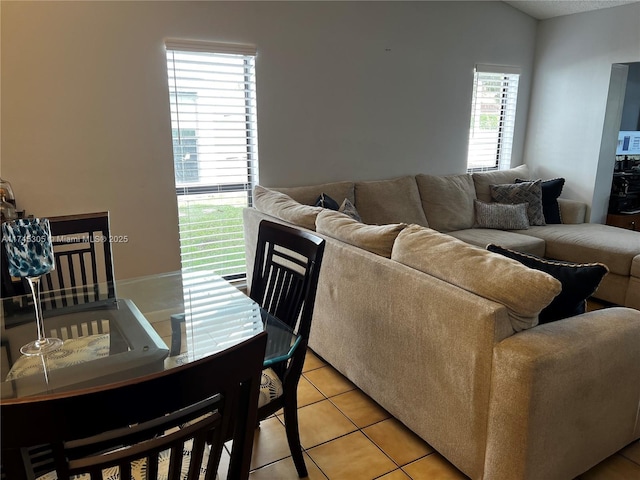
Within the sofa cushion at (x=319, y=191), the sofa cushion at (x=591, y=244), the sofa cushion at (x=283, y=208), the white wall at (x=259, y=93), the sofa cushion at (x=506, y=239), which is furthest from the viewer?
the sofa cushion at (x=506, y=239)

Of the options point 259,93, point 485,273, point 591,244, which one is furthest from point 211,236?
point 591,244

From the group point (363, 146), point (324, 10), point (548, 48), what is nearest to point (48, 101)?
point (324, 10)

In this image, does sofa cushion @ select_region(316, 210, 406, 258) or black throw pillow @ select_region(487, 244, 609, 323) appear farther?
sofa cushion @ select_region(316, 210, 406, 258)

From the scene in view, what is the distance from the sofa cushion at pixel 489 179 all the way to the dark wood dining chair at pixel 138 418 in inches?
155

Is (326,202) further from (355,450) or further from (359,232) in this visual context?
(355,450)

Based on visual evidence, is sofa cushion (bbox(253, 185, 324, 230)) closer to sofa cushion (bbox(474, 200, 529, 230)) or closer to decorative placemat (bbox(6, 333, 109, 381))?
decorative placemat (bbox(6, 333, 109, 381))

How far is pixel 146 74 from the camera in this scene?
9.90 feet

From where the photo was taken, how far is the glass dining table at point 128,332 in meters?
1.36

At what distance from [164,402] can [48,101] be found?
8.84 ft

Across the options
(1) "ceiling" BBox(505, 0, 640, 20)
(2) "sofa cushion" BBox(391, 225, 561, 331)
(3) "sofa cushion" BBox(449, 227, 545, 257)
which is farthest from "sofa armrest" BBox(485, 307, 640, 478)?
(1) "ceiling" BBox(505, 0, 640, 20)

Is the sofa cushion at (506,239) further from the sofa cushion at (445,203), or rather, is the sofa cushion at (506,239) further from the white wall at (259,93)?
the white wall at (259,93)

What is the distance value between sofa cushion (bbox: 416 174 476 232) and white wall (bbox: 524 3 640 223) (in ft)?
3.95

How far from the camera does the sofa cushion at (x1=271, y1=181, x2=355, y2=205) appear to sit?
3.52m

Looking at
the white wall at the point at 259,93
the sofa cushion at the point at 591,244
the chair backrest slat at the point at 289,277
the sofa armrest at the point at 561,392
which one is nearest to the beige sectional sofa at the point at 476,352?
the sofa armrest at the point at 561,392
